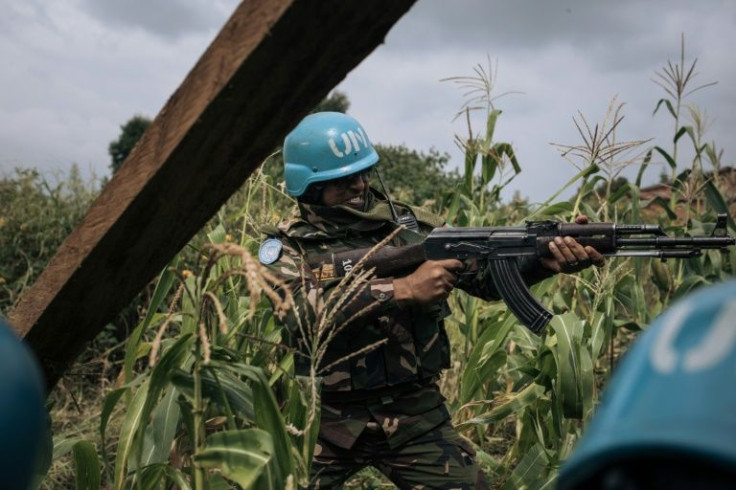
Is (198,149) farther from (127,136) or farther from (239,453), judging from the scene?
(127,136)

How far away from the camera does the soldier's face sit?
3.74m

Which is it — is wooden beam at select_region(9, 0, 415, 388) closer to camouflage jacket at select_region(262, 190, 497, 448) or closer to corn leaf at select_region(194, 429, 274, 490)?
corn leaf at select_region(194, 429, 274, 490)

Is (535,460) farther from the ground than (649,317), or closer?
closer

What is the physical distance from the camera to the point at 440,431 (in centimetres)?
347

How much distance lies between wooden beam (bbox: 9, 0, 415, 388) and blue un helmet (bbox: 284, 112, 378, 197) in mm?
1507

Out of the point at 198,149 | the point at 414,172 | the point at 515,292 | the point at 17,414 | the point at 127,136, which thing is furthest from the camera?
the point at 127,136

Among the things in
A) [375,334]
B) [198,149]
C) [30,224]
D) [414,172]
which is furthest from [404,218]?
[414,172]

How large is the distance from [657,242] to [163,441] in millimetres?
1818

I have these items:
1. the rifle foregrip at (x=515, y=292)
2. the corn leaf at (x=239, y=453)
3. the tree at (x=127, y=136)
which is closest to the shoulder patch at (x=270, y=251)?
the rifle foregrip at (x=515, y=292)

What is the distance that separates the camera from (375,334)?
3.54 meters

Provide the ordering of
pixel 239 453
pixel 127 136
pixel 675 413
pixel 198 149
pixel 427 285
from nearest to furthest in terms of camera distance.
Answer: pixel 675 413, pixel 198 149, pixel 239 453, pixel 427 285, pixel 127 136

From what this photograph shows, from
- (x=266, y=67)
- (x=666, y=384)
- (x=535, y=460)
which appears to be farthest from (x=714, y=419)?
(x=535, y=460)

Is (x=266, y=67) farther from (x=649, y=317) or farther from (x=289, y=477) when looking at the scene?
(x=649, y=317)

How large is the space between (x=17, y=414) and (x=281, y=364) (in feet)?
8.02
